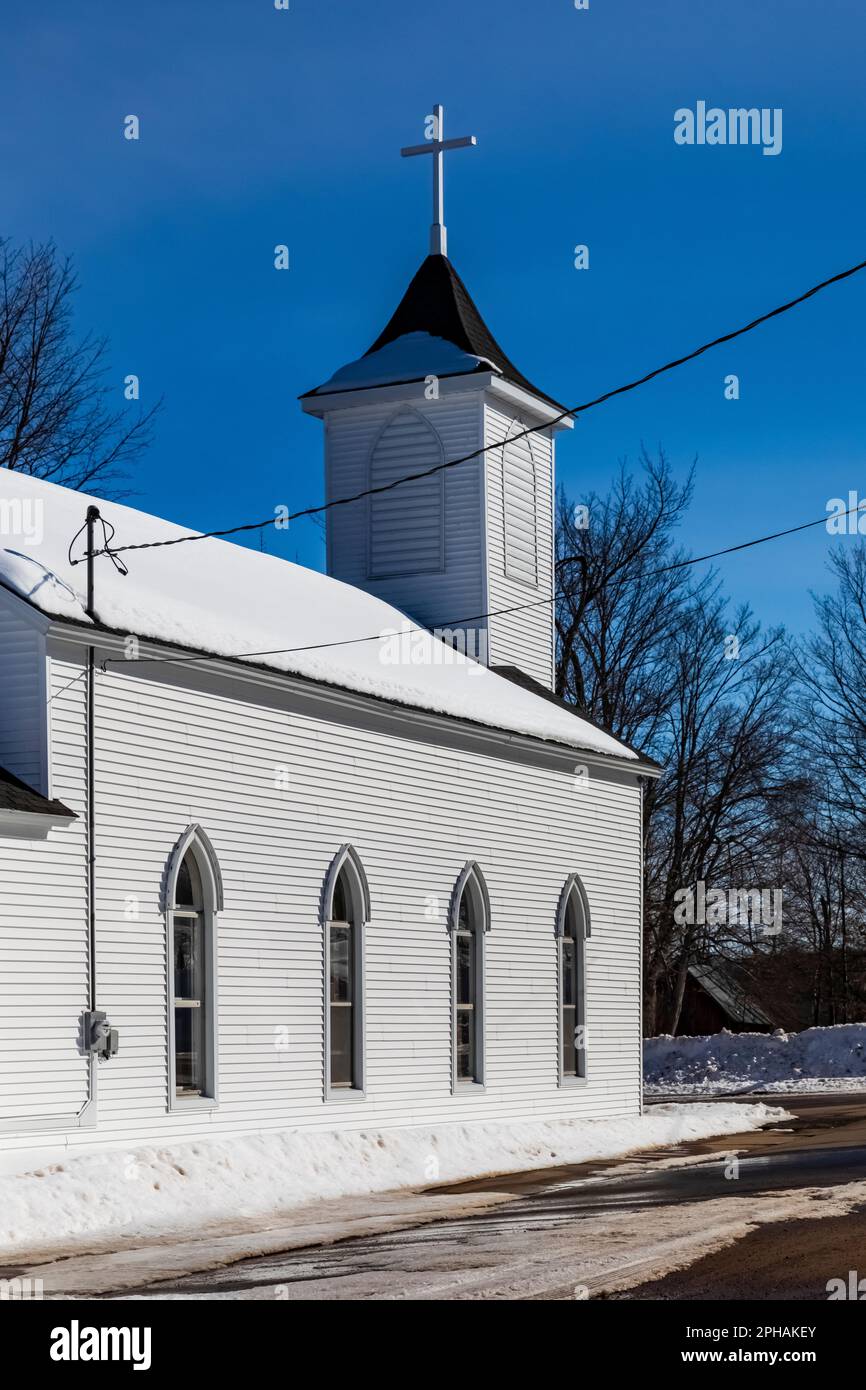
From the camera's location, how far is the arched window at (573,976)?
2642cm

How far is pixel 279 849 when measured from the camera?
19859mm

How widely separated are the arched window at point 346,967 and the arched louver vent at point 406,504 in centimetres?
898

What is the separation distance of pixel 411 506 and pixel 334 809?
32.2 feet

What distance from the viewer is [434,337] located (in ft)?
101

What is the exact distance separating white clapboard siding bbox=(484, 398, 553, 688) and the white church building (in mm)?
70

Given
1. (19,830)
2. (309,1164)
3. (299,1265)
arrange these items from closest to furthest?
1. (299,1265)
2. (19,830)
3. (309,1164)

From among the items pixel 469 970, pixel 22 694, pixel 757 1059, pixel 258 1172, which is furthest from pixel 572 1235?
pixel 757 1059

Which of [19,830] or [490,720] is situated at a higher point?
[490,720]

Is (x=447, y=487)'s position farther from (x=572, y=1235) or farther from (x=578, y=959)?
(x=572, y=1235)

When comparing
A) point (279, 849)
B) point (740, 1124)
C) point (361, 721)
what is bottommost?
point (740, 1124)
